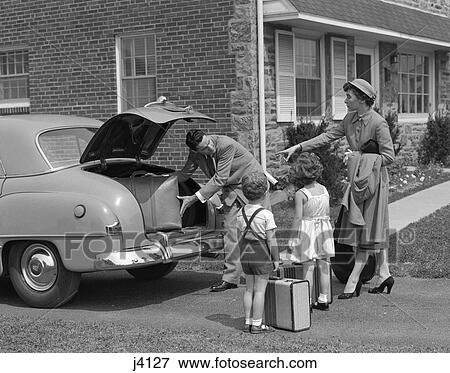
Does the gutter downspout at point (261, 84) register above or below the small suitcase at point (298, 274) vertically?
above

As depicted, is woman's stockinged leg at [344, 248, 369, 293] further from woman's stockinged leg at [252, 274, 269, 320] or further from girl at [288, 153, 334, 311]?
woman's stockinged leg at [252, 274, 269, 320]

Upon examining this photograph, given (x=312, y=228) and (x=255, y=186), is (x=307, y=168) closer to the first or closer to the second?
(x=312, y=228)

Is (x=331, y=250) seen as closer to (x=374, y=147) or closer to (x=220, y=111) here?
(x=374, y=147)

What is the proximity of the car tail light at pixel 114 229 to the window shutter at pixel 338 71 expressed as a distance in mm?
8539

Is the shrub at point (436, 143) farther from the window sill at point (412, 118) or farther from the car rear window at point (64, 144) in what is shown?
the car rear window at point (64, 144)

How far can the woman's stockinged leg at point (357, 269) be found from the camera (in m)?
7.09

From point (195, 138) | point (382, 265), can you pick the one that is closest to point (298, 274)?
point (382, 265)

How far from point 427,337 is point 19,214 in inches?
144

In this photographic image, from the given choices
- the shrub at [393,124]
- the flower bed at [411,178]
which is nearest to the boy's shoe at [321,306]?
the flower bed at [411,178]

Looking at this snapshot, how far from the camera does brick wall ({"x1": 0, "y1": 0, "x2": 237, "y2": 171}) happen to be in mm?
12539

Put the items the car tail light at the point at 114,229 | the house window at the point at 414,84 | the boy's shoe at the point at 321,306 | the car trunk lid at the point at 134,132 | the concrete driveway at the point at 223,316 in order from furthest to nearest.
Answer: the house window at the point at 414,84 < the car trunk lid at the point at 134,132 < the boy's shoe at the point at 321,306 < the car tail light at the point at 114,229 < the concrete driveway at the point at 223,316

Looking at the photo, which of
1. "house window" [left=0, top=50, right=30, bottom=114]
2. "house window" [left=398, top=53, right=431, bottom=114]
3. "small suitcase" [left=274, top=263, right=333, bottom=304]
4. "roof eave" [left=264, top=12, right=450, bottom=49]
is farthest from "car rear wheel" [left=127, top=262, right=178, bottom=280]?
"house window" [left=398, top=53, right=431, bottom=114]

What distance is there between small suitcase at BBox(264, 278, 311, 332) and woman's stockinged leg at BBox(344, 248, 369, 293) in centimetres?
123

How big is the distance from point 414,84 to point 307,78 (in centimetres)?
498
